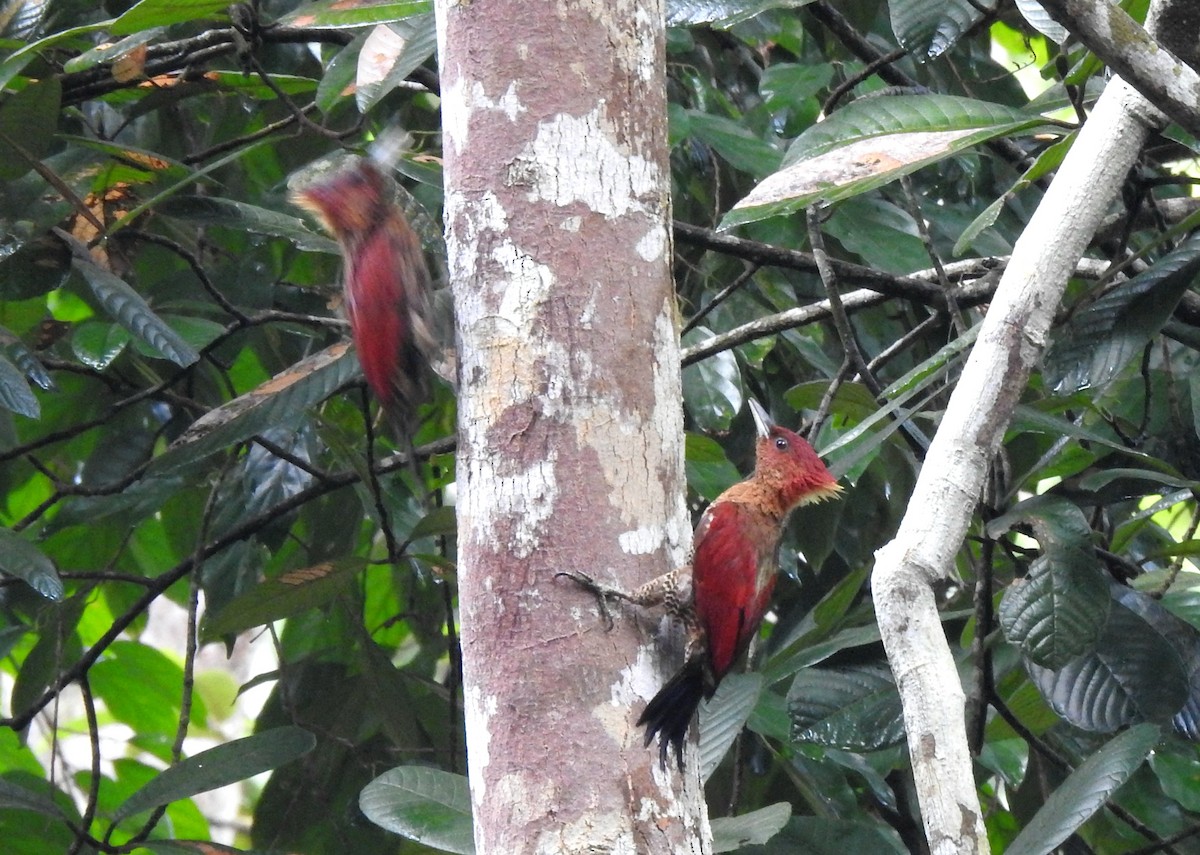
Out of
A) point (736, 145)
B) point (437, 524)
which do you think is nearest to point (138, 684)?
point (437, 524)

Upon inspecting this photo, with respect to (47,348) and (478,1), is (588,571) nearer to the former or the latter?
(478,1)

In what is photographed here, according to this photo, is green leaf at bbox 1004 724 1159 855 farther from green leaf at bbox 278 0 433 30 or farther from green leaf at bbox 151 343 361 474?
green leaf at bbox 278 0 433 30

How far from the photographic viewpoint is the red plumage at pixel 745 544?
238cm

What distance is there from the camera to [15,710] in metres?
3.55

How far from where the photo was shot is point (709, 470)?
3205mm

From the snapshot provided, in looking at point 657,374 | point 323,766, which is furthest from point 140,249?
point 657,374

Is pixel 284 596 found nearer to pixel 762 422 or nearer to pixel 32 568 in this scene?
pixel 32 568

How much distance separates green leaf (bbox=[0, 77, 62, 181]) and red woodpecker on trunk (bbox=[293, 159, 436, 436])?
0.73 m

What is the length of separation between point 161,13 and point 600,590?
5.54ft

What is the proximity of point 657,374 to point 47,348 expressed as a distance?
237cm

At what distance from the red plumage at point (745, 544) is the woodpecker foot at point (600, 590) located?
11.5 inches

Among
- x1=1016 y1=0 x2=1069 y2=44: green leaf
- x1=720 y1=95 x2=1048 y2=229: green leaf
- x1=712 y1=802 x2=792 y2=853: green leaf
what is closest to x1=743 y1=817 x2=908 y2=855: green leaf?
x1=712 y1=802 x2=792 y2=853: green leaf

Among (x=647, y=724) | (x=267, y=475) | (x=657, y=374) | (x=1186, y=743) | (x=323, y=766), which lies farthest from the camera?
(x=323, y=766)

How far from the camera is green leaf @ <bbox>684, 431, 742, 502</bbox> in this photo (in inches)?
123
